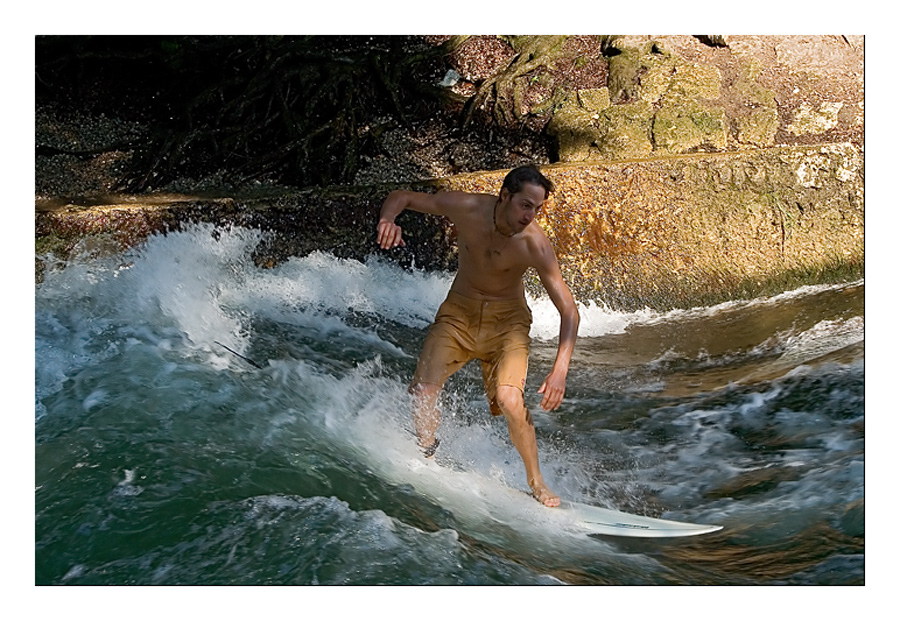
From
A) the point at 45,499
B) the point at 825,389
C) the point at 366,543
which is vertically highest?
the point at 825,389

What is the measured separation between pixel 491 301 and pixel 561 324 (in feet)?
1.61

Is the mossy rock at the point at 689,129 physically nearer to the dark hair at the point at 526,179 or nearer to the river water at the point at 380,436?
the river water at the point at 380,436

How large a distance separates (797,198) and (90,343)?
153 inches

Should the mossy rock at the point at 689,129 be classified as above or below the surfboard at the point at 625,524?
above

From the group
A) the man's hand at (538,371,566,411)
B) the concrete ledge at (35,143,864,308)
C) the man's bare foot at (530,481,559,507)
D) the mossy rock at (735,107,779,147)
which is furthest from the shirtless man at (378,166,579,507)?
the mossy rock at (735,107,779,147)

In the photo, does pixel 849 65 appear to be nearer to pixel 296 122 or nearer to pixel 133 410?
pixel 296 122

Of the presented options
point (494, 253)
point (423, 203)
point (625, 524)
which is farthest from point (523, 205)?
point (625, 524)

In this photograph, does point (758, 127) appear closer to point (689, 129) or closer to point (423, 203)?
point (689, 129)

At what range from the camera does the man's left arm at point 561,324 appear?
10.6 feet

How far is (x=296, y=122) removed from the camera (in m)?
6.66

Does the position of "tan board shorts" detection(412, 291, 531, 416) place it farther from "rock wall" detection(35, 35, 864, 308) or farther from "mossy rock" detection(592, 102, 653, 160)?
"mossy rock" detection(592, 102, 653, 160)

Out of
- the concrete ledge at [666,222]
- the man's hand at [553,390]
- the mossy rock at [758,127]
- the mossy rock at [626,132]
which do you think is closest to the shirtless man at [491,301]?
the man's hand at [553,390]

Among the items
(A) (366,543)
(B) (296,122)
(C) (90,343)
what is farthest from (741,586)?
(B) (296,122)

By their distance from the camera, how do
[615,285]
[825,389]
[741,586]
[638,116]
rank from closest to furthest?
1. [741,586]
2. [825,389]
3. [615,285]
4. [638,116]
